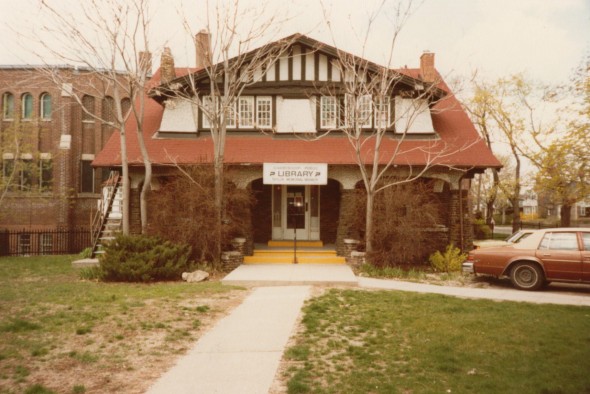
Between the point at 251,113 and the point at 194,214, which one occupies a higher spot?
the point at 251,113

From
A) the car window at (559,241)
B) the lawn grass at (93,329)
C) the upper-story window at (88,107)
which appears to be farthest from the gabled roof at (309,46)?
the upper-story window at (88,107)

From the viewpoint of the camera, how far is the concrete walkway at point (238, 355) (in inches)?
206

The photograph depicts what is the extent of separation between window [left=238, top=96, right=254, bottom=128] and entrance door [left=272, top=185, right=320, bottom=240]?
278 centimetres

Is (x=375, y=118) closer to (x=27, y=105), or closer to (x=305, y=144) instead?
(x=305, y=144)

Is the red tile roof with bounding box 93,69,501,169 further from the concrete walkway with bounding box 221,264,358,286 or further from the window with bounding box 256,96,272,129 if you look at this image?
the concrete walkway with bounding box 221,264,358,286

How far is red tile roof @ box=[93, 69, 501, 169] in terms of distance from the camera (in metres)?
16.4

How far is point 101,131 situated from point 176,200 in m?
15.9

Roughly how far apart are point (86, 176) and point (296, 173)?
669 inches

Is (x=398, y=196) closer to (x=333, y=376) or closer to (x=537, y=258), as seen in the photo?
(x=537, y=258)

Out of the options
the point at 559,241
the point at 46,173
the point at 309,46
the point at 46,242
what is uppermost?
the point at 309,46

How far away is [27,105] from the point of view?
27625 mm

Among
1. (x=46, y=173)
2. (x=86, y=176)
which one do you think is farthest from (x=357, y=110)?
(x=46, y=173)

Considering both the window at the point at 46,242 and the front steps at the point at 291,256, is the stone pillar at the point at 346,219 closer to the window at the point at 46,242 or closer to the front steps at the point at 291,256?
the front steps at the point at 291,256

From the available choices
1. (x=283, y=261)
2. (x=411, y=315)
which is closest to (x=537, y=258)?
(x=411, y=315)
